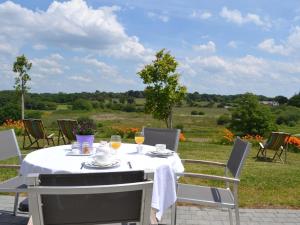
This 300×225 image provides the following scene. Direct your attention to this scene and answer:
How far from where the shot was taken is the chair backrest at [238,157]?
323 cm

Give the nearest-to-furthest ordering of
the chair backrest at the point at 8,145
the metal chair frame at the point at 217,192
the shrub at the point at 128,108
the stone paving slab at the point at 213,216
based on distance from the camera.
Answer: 1. the metal chair frame at the point at 217,192
2. the chair backrest at the point at 8,145
3. the stone paving slab at the point at 213,216
4. the shrub at the point at 128,108

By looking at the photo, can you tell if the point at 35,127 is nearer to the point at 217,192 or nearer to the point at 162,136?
the point at 162,136

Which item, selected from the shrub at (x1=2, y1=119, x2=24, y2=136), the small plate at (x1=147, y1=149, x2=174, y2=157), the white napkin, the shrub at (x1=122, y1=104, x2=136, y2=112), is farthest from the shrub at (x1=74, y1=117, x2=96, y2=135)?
the shrub at (x1=122, y1=104, x2=136, y2=112)

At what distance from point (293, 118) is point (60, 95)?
2721 cm

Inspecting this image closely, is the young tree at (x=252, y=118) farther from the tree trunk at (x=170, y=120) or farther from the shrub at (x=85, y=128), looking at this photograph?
the shrub at (x=85, y=128)

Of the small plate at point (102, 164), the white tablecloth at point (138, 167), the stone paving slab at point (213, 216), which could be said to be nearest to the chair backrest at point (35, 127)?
the stone paving slab at point (213, 216)

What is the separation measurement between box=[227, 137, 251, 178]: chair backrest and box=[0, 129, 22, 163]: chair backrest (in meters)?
2.10

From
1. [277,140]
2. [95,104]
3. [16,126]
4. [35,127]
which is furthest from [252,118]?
[35,127]

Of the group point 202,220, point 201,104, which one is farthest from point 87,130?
point 201,104

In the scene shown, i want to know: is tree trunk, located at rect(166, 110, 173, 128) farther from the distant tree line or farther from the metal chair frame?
the metal chair frame

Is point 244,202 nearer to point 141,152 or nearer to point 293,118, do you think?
point 141,152

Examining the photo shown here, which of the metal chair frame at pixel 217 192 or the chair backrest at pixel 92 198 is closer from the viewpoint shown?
the chair backrest at pixel 92 198

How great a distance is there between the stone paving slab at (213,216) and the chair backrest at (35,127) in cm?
523

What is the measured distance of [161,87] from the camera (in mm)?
11430
